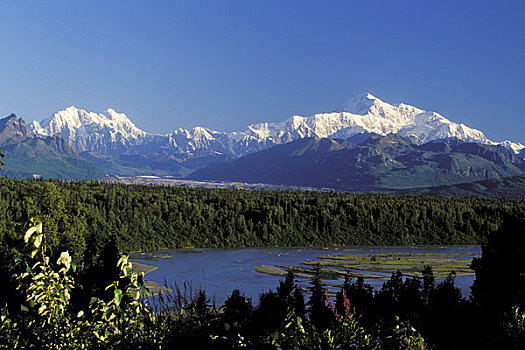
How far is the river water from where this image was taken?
110062mm

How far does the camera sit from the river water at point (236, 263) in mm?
110062

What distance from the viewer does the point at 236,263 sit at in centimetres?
14938

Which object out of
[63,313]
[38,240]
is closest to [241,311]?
[63,313]

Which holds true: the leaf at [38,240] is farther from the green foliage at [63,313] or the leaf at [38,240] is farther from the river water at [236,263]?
the river water at [236,263]

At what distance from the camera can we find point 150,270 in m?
131

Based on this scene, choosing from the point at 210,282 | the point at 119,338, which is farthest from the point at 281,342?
the point at 210,282

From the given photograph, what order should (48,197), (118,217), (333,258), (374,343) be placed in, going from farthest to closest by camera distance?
(118,217), (333,258), (48,197), (374,343)

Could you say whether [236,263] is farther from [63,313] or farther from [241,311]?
[63,313]

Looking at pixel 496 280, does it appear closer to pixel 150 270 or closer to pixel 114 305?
pixel 114 305

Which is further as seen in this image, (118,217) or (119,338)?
(118,217)

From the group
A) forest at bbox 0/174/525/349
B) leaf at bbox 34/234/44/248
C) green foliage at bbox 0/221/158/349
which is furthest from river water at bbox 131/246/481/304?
leaf at bbox 34/234/44/248

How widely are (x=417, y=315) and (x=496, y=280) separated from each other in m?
16.4

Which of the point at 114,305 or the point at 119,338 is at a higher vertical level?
the point at 114,305

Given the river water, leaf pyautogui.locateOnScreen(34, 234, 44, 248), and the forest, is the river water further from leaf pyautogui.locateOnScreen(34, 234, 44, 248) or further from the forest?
leaf pyautogui.locateOnScreen(34, 234, 44, 248)
